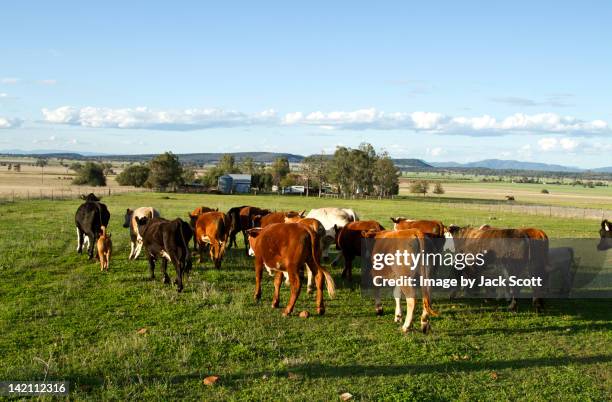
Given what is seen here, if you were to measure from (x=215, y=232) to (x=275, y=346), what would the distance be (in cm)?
687

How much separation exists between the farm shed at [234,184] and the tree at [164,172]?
25.1ft

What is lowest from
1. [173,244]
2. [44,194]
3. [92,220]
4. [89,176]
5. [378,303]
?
[44,194]

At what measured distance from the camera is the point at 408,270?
32.2 ft

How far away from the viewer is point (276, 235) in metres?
10.8

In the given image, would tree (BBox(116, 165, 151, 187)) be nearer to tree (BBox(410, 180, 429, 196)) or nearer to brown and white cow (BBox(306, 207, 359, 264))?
tree (BBox(410, 180, 429, 196))

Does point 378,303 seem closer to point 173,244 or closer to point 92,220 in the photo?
point 173,244

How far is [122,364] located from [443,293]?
7.92m

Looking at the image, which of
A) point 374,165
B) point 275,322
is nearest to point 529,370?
point 275,322

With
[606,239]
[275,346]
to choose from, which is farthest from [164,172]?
[275,346]

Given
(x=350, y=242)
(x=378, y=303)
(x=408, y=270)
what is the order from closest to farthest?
(x=408, y=270)
(x=378, y=303)
(x=350, y=242)

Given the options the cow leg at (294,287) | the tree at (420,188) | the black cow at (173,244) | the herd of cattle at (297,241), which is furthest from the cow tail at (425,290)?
the tree at (420,188)

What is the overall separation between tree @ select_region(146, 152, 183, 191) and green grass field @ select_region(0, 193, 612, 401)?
8011 cm

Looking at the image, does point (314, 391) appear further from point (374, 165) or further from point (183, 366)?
point (374, 165)

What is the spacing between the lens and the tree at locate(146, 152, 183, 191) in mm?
91312
